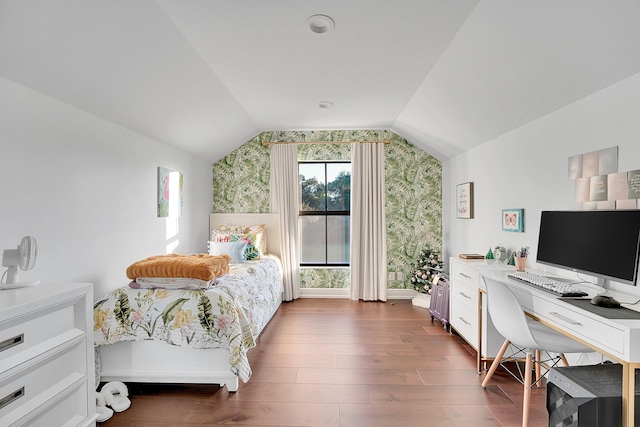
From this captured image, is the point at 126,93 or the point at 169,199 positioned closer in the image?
the point at 126,93

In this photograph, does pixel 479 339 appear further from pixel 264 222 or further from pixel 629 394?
pixel 264 222

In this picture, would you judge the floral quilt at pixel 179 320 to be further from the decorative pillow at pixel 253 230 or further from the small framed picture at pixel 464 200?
the small framed picture at pixel 464 200

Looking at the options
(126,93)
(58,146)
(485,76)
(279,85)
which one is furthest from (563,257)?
(58,146)

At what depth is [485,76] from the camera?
8.22ft

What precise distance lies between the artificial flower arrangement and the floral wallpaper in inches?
11.5

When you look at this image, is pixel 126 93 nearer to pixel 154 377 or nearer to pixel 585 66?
pixel 154 377

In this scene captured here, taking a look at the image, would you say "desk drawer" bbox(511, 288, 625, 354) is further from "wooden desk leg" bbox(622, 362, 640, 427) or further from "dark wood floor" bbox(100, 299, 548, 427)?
"dark wood floor" bbox(100, 299, 548, 427)

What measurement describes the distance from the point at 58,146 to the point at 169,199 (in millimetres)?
1524

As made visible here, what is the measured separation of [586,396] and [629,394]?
0.20 m

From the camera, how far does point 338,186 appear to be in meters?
5.21

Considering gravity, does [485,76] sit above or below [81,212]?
above

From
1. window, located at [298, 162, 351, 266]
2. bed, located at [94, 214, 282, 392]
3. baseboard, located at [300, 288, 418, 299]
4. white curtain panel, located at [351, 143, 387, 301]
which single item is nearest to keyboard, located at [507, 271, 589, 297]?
bed, located at [94, 214, 282, 392]

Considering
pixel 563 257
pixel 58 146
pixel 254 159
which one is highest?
pixel 254 159

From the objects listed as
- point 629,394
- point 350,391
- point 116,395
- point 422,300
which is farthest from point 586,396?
point 422,300
